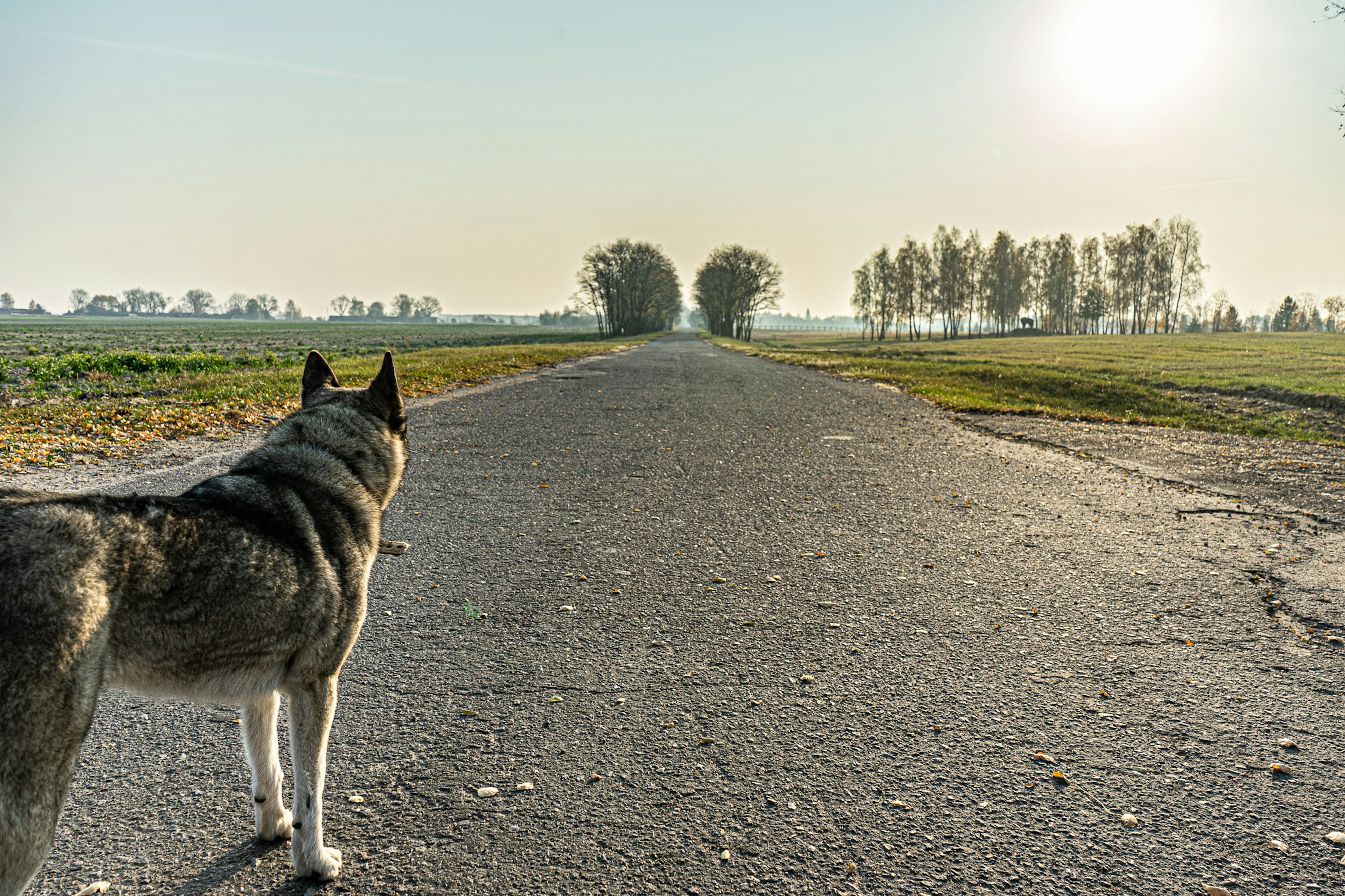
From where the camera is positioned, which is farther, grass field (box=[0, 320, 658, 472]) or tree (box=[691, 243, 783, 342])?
tree (box=[691, 243, 783, 342])

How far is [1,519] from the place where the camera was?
199 cm

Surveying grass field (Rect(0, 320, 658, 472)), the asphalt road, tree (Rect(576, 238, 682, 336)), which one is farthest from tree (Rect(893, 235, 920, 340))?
the asphalt road

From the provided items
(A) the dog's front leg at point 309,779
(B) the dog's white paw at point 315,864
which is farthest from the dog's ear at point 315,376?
(B) the dog's white paw at point 315,864

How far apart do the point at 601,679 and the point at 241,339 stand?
7801 cm

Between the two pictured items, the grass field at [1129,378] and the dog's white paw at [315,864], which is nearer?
the dog's white paw at [315,864]

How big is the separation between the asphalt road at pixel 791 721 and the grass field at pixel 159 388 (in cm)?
686

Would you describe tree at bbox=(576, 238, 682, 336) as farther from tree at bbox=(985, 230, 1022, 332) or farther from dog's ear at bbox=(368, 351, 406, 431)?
dog's ear at bbox=(368, 351, 406, 431)

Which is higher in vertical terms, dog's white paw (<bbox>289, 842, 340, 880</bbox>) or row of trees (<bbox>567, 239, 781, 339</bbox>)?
row of trees (<bbox>567, 239, 781, 339</bbox>)

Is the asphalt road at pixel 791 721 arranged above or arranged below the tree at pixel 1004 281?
below

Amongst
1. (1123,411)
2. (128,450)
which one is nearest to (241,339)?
(128,450)

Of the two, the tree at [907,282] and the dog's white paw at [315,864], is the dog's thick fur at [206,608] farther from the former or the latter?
the tree at [907,282]

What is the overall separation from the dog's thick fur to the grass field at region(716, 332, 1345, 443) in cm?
1761

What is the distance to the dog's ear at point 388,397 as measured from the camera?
143 inches

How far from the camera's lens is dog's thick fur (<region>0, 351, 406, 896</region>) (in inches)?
74.5
